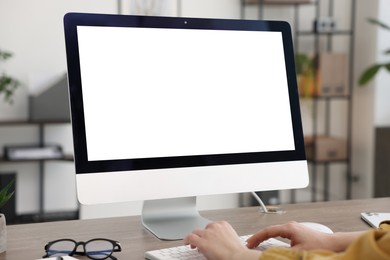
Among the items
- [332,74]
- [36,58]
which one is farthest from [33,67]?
[332,74]

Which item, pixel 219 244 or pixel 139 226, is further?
pixel 139 226

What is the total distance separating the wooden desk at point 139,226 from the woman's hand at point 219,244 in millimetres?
117

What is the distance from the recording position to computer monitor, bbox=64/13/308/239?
3.98ft

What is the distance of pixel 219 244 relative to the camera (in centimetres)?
103

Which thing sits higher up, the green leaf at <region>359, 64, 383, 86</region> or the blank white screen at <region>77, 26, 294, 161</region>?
the blank white screen at <region>77, 26, 294, 161</region>

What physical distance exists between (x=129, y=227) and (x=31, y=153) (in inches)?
85.5

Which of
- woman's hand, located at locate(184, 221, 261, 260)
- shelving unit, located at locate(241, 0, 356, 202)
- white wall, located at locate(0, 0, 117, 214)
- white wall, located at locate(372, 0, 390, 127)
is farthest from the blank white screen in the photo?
white wall, located at locate(372, 0, 390, 127)

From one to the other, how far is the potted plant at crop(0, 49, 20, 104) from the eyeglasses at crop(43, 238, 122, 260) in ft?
7.78

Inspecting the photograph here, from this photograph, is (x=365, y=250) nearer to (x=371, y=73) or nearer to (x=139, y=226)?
(x=139, y=226)

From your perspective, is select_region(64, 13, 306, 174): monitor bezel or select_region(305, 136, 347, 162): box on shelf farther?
select_region(305, 136, 347, 162): box on shelf

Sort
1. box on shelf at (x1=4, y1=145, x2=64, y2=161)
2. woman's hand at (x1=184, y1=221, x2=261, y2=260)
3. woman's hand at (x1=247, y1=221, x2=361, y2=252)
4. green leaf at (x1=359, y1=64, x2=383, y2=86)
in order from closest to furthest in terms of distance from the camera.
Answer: woman's hand at (x1=184, y1=221, x2=261, y2=260) → woman's hand at (x1=247, y1=221, x2=361, y2=252) → box on shelf at (x1=4, y1=145, x2=64, y2=161) → green leaf at (x1=359, y1=64, x2=383, y2=86)

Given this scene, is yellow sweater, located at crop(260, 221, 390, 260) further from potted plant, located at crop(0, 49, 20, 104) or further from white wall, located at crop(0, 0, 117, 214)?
white wall, located at crop(0, 0, 117, 214)

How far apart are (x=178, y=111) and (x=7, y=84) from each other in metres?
2.31

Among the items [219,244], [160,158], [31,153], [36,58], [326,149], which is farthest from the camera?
[326,149]
